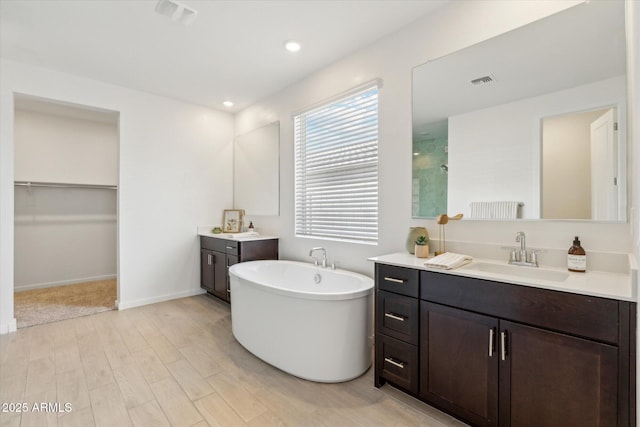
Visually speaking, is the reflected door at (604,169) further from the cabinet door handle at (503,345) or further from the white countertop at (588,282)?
the cabinet door handle at (503,345)

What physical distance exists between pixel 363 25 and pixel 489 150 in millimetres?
1379

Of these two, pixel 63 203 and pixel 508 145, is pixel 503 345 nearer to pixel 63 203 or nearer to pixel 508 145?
pixel 508 145

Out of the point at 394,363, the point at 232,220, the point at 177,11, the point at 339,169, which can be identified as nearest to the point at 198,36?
the point at 177,11

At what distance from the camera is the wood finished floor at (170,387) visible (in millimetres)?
1665

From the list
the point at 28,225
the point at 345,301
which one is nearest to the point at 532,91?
the point at 345,301

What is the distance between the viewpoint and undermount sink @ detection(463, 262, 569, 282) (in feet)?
5.24

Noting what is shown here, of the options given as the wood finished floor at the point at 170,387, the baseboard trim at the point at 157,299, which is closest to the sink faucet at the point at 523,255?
the wood finished floor at the point at 170,387

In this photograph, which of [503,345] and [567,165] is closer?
[503,345]

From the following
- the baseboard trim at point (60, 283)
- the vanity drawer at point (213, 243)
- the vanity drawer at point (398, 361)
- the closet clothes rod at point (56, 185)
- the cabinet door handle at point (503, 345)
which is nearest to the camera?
the cabinet door handle at point (503, 345)

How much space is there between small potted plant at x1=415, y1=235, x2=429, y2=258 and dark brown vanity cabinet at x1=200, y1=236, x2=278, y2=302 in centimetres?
193

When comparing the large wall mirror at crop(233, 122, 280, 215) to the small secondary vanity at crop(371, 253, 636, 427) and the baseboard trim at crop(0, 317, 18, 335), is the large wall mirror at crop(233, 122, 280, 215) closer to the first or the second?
the small secondary vanity at crop(371, 253, 636, 427)

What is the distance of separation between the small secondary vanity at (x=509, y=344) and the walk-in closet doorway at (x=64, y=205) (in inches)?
143

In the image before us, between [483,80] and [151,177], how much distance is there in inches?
145

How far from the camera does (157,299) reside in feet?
12.4
